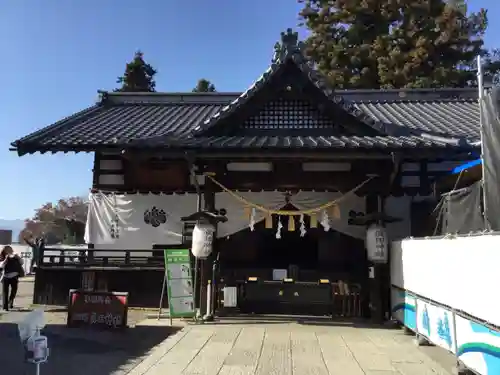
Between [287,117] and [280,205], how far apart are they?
2.25 m

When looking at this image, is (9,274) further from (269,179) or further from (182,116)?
(269,179)

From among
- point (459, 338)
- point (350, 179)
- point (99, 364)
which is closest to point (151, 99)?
point (350, 179)

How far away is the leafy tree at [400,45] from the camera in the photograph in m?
24.8

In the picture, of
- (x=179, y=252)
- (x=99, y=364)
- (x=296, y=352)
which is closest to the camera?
(x=99, y=364)

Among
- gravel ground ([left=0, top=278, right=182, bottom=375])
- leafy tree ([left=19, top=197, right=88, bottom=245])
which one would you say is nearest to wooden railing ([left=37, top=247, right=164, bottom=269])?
gravel ground ([left=0, top=278, right=182, bottom=375])

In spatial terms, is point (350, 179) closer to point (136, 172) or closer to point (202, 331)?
point (202, 331)

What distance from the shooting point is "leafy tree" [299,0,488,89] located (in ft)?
81.5

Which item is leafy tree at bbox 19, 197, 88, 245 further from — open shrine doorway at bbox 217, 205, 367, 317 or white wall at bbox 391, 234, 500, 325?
white wall at bbox 391, 234, 500, 325

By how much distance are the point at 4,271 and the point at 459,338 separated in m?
11.4

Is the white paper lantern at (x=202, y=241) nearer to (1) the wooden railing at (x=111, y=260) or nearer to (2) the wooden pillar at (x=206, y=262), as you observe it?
(2) the wooden pillar at (x=206, y=262)

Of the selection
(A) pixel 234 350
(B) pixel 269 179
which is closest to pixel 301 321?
(A) pixel 234 350

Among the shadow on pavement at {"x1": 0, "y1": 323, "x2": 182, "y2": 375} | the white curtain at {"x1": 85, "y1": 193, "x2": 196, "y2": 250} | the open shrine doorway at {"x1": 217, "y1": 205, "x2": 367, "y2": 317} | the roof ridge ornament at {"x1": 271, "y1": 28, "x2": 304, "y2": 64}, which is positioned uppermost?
the roof ridge ornament at {"x1": 271, "y1": 28, "x2": 304, "y2": 64}

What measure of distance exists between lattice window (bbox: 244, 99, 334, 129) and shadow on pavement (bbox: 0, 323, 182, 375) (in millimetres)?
5351

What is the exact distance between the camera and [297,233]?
42.4 ft
